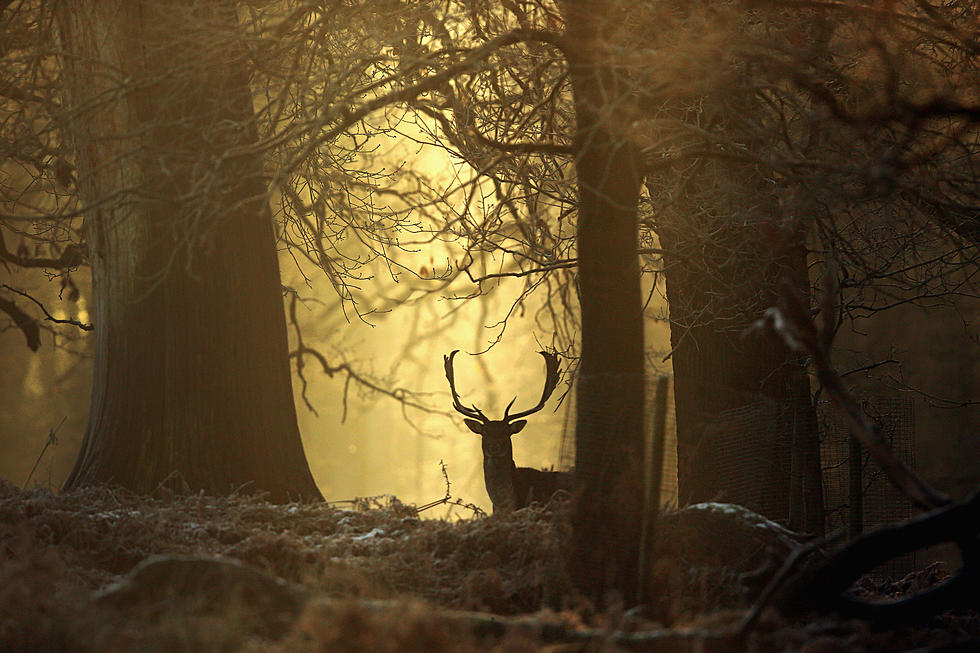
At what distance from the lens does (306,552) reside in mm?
5516

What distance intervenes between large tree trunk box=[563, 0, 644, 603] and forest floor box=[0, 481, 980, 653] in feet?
0.80

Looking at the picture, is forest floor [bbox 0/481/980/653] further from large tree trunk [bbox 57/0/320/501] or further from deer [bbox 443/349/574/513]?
deer [bbox 443/349/574/513]

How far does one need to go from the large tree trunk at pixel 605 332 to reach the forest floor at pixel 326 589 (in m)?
0.24

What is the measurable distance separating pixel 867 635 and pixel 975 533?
73cm

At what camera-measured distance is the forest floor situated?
3271 mm

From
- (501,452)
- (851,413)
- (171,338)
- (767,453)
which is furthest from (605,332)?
(171,338)

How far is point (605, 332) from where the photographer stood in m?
5.10

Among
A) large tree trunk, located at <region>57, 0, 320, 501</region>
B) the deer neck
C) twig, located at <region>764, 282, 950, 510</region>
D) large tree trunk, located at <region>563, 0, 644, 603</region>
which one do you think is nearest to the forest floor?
large tree trunk, located at <region>563, 0, 644, 603</region>

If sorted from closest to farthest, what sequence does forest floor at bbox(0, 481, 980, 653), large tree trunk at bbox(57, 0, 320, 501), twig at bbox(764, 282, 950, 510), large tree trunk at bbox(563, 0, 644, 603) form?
forest floor at bbox(0, 481, 980, 653) → twig at bbox(764, 282, 950, 510) → large tree trunk at bbox(563, 0, 644, 603) → large tree trunk at bbox(57, 0, 320, 501)

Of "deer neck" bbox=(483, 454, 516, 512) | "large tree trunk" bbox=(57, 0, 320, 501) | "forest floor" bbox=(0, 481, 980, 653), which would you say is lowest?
"forest floor" bbox=(0, 481, 980, 653)

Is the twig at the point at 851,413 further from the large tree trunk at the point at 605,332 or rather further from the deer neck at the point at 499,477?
the deer neck at the point at 499,477

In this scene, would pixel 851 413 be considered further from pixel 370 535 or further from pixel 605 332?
pixel 370 535

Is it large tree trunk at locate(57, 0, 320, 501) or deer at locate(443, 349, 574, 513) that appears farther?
deer at locate(443, 349, 574, 513)

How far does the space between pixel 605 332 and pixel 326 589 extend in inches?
81.0
